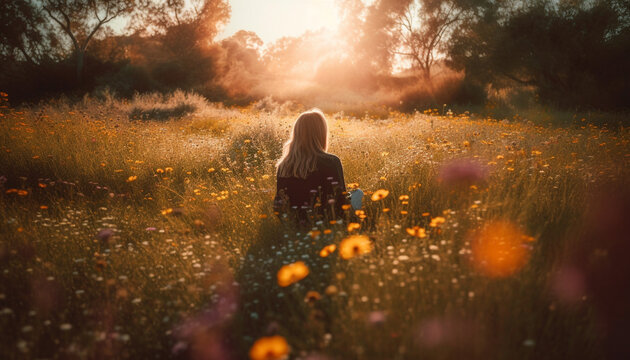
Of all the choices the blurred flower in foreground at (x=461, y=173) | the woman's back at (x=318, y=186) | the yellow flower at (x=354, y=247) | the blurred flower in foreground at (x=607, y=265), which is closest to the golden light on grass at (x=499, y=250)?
the blurred flower in foreground at (x=607, y=265)

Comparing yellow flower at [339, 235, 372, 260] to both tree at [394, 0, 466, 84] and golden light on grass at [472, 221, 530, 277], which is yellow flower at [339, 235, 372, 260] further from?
tree at [394, 0, 466, 84]

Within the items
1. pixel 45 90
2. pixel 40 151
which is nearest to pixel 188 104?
pixel 40 151

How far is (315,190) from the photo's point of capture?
350cm

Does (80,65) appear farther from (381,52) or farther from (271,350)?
(271,350)

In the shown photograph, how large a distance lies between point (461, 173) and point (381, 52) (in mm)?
21026

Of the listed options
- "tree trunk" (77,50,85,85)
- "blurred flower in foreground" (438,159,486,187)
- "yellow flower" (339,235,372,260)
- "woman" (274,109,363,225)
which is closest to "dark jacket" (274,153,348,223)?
"woman" (274,109,363,225)

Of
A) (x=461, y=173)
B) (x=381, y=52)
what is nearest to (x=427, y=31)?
(x=381, y=52)

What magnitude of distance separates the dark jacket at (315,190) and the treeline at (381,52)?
50.5 feet

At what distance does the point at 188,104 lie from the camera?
14.4 metres

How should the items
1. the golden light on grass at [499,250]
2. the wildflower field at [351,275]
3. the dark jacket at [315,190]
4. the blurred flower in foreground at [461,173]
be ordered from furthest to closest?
the blurred flower in foreground at [461,173], the dark jacket at [315,190], the golden light on grass at [499,250], the wildflower field at [351,275]

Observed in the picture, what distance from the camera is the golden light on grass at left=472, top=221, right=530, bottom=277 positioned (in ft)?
6.80

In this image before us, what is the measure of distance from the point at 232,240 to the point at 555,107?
56.4 feet

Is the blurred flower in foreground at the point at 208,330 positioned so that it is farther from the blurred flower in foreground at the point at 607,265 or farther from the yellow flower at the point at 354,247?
the blurred flower in foreground at the point at 607,265

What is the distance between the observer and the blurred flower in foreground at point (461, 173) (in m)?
3.71
